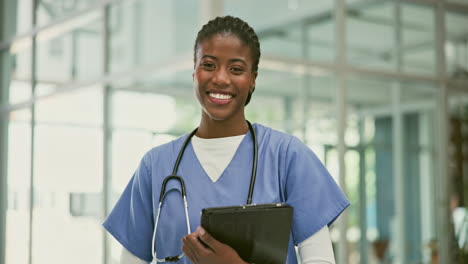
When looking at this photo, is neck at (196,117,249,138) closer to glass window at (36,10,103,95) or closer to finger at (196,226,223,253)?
finger at (196,226,223,253)

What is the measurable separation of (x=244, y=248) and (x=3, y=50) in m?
5.73

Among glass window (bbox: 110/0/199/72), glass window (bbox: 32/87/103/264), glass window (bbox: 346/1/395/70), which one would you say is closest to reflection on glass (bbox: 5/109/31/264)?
glass window (bbox: 32/87/103/264)

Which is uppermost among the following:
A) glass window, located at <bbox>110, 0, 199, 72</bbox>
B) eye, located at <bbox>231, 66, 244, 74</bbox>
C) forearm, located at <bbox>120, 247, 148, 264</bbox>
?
glass window, located at <bbox>110, 0, 199, 72</bbox>

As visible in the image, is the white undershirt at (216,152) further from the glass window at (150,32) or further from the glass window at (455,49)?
the glass window at (455,49)

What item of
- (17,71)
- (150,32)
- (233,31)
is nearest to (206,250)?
(233,31)

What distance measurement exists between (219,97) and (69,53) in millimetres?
4092

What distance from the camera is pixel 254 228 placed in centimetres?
113

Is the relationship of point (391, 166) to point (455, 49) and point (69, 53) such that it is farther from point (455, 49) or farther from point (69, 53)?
point (69, 53)

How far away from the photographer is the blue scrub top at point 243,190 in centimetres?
123

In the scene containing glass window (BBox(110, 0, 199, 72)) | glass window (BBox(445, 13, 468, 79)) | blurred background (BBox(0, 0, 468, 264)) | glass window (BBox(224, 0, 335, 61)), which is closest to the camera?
glass window (BBox(110, 0, 199, 72))

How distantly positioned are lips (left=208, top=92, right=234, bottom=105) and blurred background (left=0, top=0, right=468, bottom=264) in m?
2.55

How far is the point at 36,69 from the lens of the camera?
5.78 meters

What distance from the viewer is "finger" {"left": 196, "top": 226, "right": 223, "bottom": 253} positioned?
1101 millimetres

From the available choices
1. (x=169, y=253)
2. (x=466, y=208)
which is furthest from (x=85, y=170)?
(x=169, y=253)
